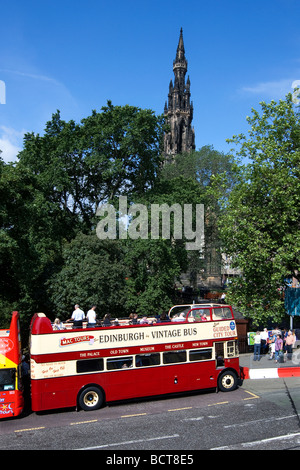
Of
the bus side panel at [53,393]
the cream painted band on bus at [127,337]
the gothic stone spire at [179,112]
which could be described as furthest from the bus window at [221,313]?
the gothic stone spire at [179,112]

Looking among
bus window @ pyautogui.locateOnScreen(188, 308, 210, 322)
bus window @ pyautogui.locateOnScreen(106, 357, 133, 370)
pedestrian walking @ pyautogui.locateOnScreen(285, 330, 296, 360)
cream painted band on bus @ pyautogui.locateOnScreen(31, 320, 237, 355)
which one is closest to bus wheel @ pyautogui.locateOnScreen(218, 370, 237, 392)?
cream painted band on bus @ pyautogui.locateOnScreen(31, 320, 237, 355)

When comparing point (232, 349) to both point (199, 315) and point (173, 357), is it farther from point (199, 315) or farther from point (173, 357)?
point (173, 357)

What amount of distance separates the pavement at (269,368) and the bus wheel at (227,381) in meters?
1.49

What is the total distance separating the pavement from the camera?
20859 mm

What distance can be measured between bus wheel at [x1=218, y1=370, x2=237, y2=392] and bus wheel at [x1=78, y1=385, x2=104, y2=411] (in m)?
5.55

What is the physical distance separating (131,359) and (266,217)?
41.2 ft

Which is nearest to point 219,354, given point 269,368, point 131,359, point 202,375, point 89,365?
point 202,375

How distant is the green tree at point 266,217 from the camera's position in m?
23.6

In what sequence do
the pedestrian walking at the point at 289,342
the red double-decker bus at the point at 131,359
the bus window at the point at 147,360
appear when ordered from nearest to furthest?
the red double-decker bus at the point at 131,359 → the bus window at the point at 147,360 → the pedestrian walking at the point at 289,342

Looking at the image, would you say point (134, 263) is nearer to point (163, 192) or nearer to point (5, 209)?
point (163, 192)

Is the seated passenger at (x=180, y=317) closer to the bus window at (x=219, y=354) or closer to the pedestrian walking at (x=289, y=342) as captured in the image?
the bus window at (x=219, y=354)

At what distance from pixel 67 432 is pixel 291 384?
1116 cm

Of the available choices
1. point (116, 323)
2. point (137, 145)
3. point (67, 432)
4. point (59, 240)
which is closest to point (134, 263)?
point (59, 240)

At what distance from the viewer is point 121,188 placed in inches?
1523
